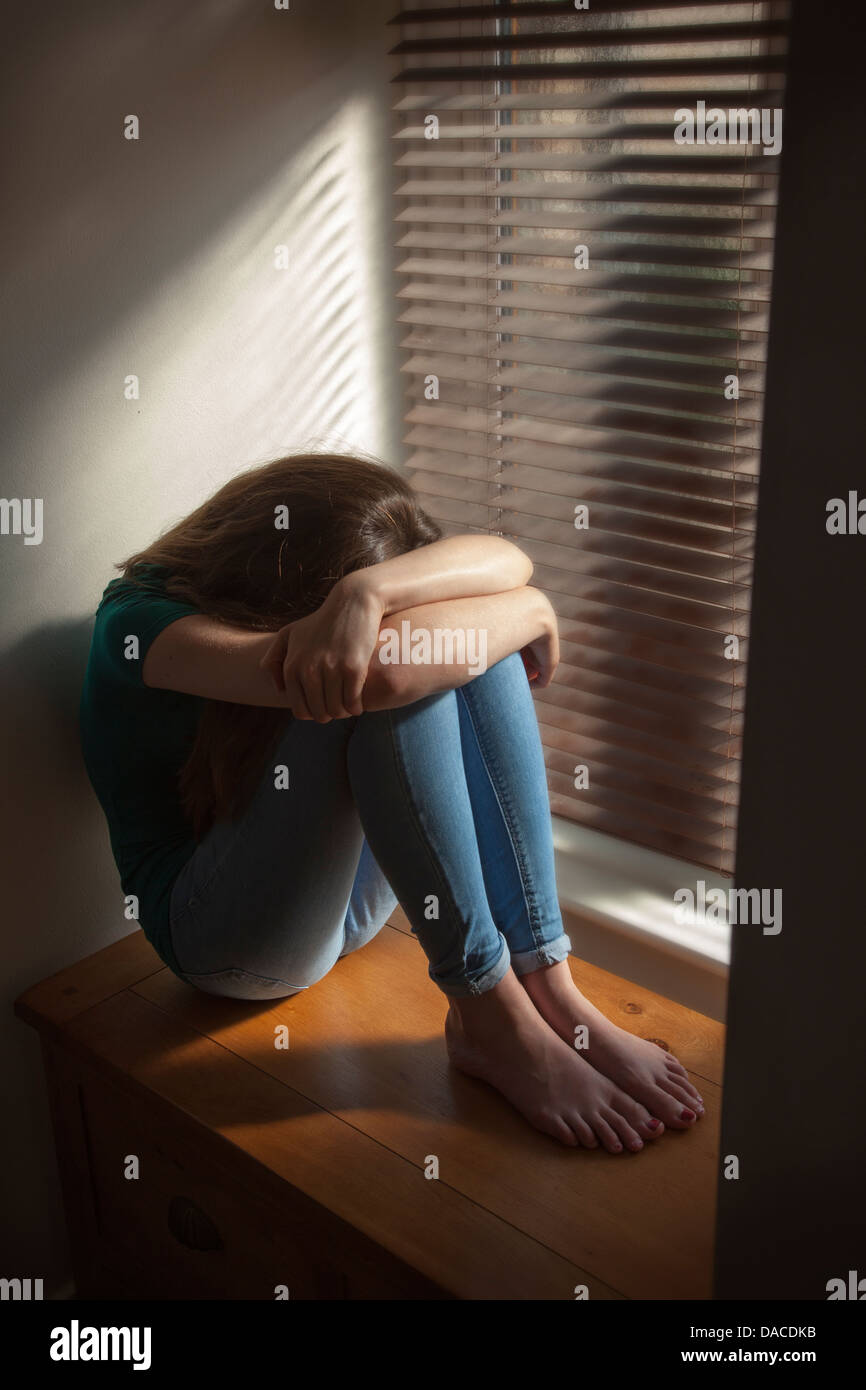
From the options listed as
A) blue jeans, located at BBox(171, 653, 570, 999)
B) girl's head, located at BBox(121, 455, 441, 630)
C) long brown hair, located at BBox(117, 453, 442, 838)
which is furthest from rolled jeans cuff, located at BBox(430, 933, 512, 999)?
girl's head, located at BBox(121, 455, 441, 630)

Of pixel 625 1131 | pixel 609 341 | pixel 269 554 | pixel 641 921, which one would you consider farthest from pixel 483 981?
pixel 609 341

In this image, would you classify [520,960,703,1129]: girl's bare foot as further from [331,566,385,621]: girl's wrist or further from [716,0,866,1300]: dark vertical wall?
[331,566,385,621]: girl's wrist

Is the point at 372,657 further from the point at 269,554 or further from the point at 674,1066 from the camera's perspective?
the point at 674,1066

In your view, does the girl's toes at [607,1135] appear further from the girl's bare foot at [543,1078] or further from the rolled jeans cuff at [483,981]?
the rolled jeans cuff at [483,981]

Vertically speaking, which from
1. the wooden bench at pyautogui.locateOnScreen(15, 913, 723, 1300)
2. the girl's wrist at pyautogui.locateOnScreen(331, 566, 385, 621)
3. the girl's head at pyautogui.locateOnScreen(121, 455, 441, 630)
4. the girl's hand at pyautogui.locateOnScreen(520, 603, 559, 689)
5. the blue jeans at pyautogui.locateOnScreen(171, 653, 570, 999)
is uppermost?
the girl's head at pyautogui.locateOnScreen(121, 455, 441, 630)

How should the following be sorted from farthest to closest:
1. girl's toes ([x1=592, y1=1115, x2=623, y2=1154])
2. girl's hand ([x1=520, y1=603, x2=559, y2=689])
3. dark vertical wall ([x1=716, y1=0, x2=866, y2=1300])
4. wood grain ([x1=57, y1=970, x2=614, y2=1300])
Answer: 1. girl's hand ([x1=520, y1=603, x2=559, y2=689])
2. girl's toes ([x1=592, y1=1115, x2=623, y2=1154])
3. wood grain ([x1=57, y1=970, x2=614, y2=1300])
4. dark vertical wall ([x1=716, y1=0, x2=866, y2=1300])

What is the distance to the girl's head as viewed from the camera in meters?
1.20

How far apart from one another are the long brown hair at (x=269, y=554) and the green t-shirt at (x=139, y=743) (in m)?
→ 0.04

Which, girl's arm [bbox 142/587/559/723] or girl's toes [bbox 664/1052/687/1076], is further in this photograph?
girl's toes [bbox 664/1052/687/1076]

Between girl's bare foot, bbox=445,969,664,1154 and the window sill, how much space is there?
0.85ft

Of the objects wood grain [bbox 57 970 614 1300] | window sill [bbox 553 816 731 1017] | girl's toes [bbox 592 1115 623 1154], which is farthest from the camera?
window sill [bbox 553 816 731 1017]

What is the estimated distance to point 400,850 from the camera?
3.74ft
